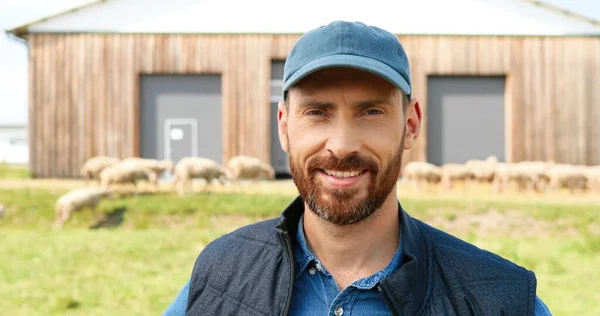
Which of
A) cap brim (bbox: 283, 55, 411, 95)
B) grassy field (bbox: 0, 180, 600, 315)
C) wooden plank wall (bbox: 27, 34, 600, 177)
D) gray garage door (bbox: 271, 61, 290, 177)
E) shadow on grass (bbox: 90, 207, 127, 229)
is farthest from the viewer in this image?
gray garage door (bbox: 271, 61, 290, 177)

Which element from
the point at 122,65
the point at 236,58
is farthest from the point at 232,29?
the point at 122,65

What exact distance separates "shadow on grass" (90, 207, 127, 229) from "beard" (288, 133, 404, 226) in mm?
13088

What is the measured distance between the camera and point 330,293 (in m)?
2.39

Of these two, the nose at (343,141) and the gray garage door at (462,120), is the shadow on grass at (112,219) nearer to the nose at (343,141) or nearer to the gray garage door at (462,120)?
the gray garage door at (462,120)

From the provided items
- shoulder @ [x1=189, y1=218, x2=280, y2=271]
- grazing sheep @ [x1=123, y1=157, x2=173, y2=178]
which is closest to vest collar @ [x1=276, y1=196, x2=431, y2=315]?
shoulder @ [x1=189, y1=218, x2=280, y2=271]

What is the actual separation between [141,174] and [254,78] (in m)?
6.63

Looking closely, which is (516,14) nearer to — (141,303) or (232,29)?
(232,29)

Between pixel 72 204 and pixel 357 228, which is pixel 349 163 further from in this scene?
pixel 72 204

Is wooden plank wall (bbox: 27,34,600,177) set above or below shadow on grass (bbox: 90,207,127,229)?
above

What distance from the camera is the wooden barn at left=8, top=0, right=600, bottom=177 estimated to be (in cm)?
2291

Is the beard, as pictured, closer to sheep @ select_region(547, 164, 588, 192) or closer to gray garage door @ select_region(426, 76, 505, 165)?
sheep @ select_region(547, 164, 588, 192)

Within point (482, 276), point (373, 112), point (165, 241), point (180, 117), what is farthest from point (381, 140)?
point (180, 117)

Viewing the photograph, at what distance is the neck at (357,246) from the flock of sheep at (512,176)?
58.2 ft

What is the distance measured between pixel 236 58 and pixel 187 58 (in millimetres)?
1659
